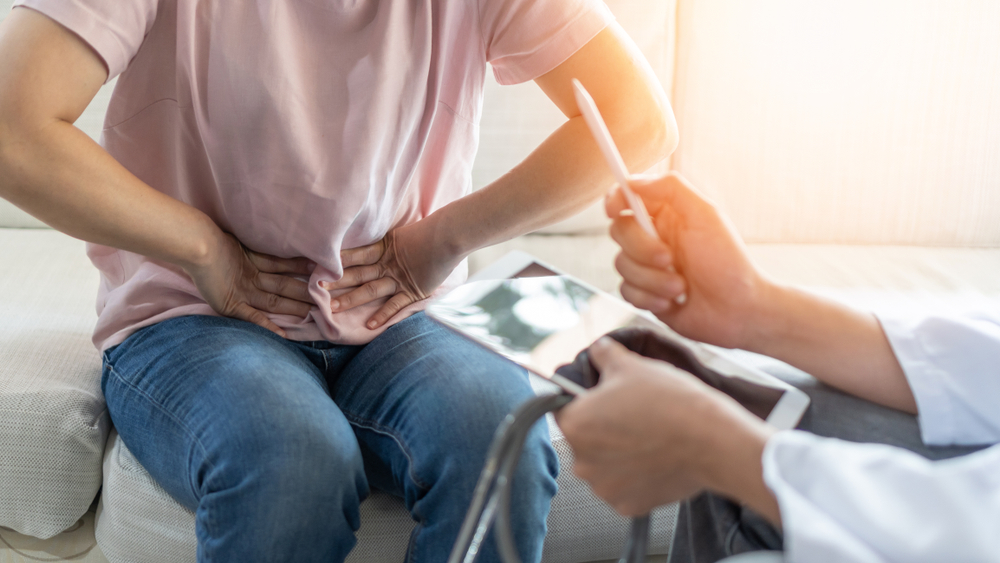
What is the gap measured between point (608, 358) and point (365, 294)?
44 cm

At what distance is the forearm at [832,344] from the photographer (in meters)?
0.60

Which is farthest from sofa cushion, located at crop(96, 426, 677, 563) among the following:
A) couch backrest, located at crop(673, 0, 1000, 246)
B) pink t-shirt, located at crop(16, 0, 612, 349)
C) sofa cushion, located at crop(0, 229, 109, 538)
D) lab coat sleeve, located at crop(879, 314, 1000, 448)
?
couch backrest, located at crop(673, 0, 1000, 246)

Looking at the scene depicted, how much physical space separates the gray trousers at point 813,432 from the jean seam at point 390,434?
0.85 feet

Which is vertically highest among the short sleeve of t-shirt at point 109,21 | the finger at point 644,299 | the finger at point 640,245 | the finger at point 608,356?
the short sleeve of t-shirt at point 109,21

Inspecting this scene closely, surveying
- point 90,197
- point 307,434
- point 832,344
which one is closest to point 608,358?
point 832,344

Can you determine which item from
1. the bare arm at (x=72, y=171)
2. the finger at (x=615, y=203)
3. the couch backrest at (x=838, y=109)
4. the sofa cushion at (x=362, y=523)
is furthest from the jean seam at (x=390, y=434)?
the couch backrest at (x=838, y=109)

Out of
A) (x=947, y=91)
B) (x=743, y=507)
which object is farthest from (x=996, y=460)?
(x=947, y=91)

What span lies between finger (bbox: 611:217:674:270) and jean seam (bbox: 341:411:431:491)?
299 mm

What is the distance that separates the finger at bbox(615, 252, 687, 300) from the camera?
2.11 feet

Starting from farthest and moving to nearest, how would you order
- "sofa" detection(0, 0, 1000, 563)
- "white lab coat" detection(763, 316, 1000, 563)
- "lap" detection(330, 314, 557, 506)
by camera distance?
"sofa" detection(0, 0, 1000, 563) < "lap" detection(330, 314, 557, 506) < "white lab coat" detection(763, 316, 1000, 563)

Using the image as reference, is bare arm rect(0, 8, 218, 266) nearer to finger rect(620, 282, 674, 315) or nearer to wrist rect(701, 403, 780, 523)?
finger rect(620, 282, 674, 315)

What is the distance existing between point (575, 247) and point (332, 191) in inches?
26.8

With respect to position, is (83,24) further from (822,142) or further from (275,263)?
(822,142)

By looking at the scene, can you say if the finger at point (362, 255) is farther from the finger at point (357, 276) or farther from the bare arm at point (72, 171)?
the bare arm at point (72, 171)
